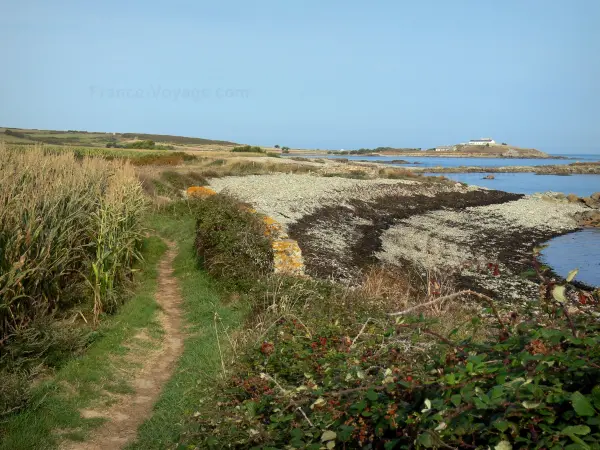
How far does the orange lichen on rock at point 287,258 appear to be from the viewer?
377 inches

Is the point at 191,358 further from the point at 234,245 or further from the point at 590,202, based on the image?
the point at 590,202

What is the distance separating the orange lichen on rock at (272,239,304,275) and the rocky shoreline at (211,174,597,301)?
0.95 meters

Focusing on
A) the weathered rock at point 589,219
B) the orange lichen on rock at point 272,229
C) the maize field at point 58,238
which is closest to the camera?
the maize field at point 58,238

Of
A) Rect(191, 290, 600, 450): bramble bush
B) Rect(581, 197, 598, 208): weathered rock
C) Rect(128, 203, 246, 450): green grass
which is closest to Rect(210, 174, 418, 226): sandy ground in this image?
Rect(128, 203, 246, 450): green grass

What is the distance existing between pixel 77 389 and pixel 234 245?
4930mm

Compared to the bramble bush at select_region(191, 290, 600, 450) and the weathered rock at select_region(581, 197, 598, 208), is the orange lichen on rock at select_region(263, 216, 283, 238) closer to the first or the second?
the bramble bush at select_region(191, 290, 600, 450)

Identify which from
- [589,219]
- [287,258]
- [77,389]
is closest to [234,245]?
[287,258]

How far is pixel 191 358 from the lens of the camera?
7.12 m

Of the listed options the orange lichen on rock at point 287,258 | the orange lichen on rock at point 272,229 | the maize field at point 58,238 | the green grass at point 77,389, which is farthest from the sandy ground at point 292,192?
the green grass at point 77,389

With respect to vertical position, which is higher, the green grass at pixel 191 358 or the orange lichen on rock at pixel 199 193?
the orange lichen on rock at pixel 199 193

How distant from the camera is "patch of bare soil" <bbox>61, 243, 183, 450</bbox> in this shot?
5344 millimetres

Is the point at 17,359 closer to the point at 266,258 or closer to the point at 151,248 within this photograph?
the point at 266,258

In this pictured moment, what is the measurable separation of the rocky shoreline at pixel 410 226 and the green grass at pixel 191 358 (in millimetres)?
2565

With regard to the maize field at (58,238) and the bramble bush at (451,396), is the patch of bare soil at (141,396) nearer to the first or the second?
the maize field at (58,238)
